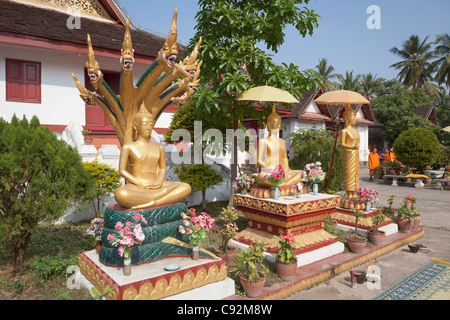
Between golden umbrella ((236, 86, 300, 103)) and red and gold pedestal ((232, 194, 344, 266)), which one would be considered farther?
golden umbrella ((236, 86, 300, 103))

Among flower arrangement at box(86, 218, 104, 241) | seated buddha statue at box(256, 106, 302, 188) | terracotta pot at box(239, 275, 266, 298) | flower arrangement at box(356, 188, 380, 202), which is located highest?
seated buddha statue at box(256, 106, 302, 188)

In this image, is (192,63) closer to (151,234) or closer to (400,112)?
(151,234)

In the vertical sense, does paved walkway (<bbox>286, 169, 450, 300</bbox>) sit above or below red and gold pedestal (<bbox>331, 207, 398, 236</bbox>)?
below

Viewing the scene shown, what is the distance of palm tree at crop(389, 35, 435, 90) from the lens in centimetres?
4038

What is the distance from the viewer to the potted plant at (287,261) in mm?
5180

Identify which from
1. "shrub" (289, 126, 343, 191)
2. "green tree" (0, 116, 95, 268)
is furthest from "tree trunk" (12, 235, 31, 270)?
"shrub" (289, 126, 343, 191)

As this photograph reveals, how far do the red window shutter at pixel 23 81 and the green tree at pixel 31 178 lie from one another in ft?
25.2

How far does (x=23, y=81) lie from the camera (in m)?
11.4

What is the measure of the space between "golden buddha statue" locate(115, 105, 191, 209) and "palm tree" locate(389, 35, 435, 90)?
149 ft

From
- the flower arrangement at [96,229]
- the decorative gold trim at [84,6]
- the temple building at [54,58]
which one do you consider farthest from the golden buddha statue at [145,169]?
the decorative gold trim at [84,6]

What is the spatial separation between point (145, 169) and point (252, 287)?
8.40 ft

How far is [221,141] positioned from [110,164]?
341 cm

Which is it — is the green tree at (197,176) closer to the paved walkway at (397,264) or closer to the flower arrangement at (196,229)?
the flower arrangement at (196,229)

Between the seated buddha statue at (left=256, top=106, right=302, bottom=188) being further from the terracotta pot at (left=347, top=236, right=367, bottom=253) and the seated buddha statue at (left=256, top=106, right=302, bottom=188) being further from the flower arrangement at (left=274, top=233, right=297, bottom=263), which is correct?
the flower arrangement at (left=274, top=233, right=297, bottom=263)
